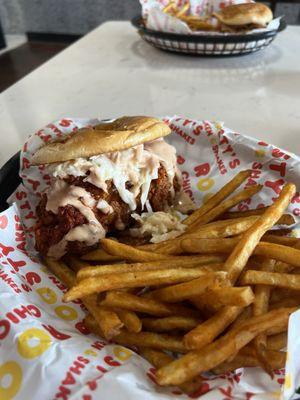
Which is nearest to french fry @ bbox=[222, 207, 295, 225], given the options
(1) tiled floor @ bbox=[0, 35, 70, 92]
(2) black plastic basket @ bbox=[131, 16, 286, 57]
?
(2) black plastic basket @ bbox=[131, 16, 286, 57]

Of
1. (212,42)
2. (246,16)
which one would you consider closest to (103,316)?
(212,42)

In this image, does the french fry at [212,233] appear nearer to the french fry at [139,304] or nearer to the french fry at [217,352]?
the french fry at [139,304]

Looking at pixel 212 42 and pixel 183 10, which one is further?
pixel 183 10

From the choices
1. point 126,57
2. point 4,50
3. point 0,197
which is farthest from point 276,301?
point 4,50

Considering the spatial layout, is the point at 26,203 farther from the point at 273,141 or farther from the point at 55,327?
the point at 273,141

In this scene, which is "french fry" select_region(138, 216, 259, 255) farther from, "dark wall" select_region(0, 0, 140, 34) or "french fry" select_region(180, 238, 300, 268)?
"dark wall" select_region(0, 0, 140, 34)

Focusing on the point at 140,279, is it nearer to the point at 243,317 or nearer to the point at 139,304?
the point at 139,304

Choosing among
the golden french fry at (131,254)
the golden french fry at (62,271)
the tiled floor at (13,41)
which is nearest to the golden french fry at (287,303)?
the golden french fry at (131,254)
